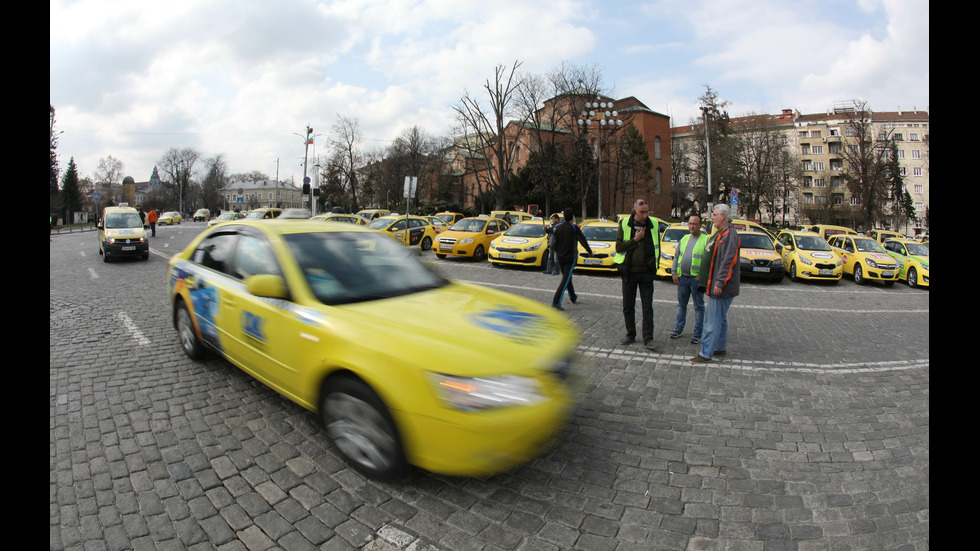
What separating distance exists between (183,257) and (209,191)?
104m

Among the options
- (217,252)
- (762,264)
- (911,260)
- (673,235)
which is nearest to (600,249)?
(673,235)

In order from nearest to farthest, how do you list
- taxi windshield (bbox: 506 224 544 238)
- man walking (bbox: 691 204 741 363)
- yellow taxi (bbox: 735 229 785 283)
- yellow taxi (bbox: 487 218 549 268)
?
man walking (bbox: 691 204 741 363)
yellow taxi (bbox: 735 229 785 283)
yellow taxi (bbox: 487 218 549 268)
taxi windshield (bbox: 506 224 544 238)

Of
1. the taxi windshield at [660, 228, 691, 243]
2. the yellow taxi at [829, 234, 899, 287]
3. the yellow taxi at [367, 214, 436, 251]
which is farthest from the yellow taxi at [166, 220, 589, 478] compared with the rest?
the yellow taxi at [829, 234, 899, 287]

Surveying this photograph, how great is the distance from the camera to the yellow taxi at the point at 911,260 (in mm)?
15539

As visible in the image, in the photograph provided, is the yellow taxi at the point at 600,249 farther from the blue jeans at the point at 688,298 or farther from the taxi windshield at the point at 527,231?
the blue jeans at the point at 688,298

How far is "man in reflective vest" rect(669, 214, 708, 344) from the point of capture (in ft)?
20.9

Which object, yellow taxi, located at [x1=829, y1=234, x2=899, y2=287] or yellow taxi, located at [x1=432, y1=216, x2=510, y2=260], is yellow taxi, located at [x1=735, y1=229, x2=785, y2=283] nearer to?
yellow taxi, located at [x1=829, y1=234, x2=899, y2=287]

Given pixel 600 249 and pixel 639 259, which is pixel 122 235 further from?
pixel 639 259

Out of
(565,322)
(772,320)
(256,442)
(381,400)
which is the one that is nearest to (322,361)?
(381,400)

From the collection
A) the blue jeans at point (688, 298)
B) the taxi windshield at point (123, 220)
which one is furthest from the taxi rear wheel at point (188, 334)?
the taxi windshield at point (123, 220)

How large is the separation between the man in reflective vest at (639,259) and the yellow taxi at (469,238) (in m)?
11.5

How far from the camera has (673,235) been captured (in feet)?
49.8
